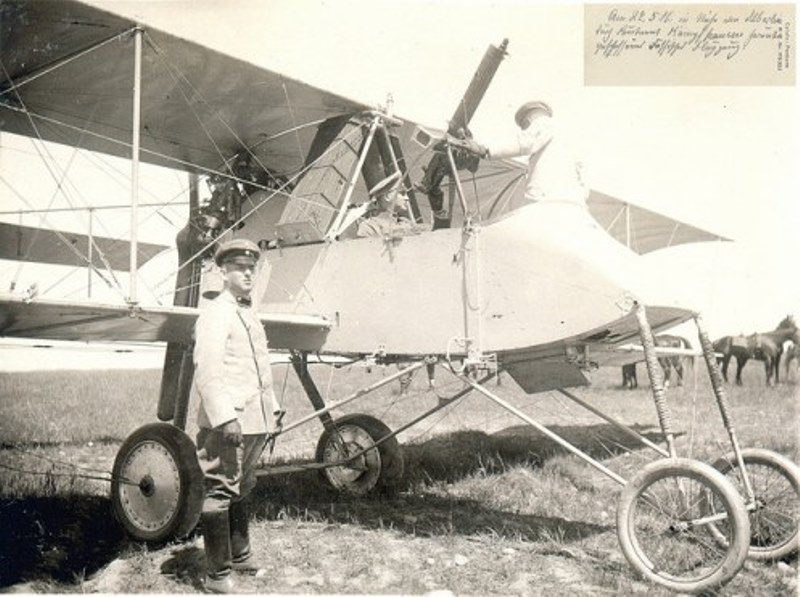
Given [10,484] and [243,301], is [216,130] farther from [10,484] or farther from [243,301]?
Result: [10,484]

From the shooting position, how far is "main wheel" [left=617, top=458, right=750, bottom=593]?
11.5 feet

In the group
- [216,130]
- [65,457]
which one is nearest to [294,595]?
[216,130]

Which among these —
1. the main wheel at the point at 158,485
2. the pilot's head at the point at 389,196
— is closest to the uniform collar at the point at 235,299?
the main wheel at the point at 158,485

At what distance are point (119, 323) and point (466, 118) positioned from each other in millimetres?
3009

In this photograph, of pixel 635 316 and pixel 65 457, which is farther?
pixel 65 457

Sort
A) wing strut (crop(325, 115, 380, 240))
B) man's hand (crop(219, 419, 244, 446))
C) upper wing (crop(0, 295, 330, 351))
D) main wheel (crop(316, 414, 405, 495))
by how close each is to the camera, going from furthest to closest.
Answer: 1. main wheel (crop(316, 414, 405, 495))
2. wing strut (crop(325, 115, 380, 240))
3. upper wing (crop(0, 295, 330, 351))
4. man's hand (crop(219, 419, 244, 446))

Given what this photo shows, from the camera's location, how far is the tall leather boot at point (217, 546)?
380 cm

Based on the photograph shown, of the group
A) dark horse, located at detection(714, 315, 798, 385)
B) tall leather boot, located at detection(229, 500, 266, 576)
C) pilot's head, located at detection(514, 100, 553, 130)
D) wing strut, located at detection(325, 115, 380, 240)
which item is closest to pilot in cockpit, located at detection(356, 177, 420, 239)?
wing strut, located at detection(325, 115, 380, 240)

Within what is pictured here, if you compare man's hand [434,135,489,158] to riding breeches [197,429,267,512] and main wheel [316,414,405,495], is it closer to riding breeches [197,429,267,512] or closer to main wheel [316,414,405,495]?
riding breeches [197,429,267,512]

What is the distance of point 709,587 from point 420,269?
8.70 feet

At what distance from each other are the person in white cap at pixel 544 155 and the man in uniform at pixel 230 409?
1.97m

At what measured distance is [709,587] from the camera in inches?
138

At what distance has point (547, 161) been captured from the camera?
4.87m

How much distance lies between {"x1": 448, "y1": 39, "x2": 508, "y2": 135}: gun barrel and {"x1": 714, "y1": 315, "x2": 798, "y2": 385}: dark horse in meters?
14.8
